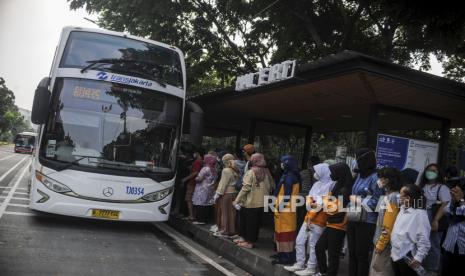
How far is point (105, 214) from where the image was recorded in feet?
28.7

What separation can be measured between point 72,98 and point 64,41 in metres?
1.19

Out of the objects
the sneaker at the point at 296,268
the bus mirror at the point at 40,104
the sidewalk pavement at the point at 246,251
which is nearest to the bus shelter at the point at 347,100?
the sidewalk pavement at the point at 246,251

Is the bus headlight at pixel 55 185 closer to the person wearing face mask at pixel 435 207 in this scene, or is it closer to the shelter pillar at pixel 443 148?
the person wearing face mask at pixel 435 207

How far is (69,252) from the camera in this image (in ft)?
23.1

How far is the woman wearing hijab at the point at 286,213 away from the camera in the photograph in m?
7.11

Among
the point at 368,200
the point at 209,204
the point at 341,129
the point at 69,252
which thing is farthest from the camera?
the point at 341,129

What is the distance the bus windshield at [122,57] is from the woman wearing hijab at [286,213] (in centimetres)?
357

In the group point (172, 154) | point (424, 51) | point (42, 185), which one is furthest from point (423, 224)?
point (424, 51)

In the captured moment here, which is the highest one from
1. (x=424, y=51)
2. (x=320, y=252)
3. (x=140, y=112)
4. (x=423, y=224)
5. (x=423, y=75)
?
(x=424, y=51)

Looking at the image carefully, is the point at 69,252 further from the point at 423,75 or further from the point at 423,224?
the point at 423,75

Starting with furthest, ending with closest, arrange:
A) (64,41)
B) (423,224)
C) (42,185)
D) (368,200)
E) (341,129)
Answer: (341,129), (64,41), (42,185), (368,200), (423,224)

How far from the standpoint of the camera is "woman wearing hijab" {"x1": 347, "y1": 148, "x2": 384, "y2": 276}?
5.78 m

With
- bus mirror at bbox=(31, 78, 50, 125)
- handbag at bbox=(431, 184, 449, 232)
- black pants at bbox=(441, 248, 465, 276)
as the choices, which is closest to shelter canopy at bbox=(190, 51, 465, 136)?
handbag at bbox=(431, 184, 449, 232)

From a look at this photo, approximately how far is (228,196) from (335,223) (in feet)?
10.6
